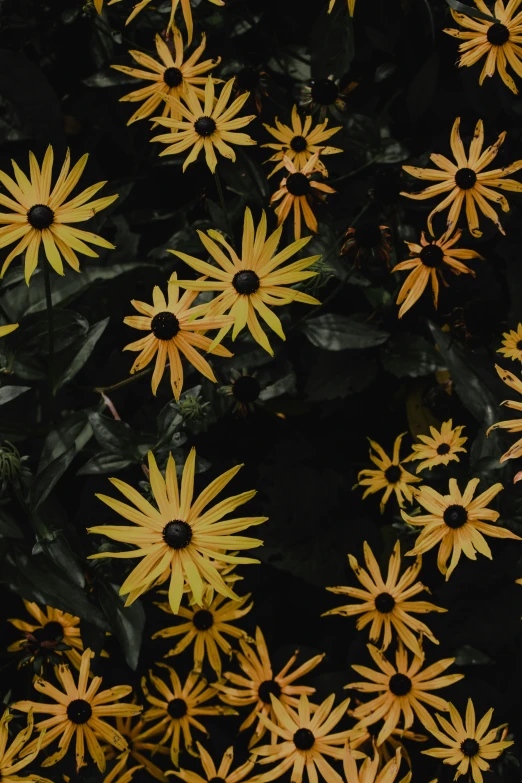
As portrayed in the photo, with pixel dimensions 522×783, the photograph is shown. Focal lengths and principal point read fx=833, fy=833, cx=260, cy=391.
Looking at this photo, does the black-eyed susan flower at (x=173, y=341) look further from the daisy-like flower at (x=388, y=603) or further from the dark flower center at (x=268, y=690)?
the dark flower center at (x=268, y=690)

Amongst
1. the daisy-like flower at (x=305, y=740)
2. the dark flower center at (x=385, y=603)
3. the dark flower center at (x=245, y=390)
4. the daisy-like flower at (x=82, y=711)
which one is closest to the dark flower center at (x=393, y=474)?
the dark flower center at (x=385, y=603)

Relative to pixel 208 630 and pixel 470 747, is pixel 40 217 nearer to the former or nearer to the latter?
pixel 208 630

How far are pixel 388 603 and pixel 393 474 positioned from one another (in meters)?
0.28

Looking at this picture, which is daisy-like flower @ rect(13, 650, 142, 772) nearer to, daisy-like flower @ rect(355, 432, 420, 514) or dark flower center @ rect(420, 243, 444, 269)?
daisy-like flower @ rect(355, 432, 420, 514)

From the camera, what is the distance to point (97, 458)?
157 cm

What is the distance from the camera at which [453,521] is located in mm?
1465

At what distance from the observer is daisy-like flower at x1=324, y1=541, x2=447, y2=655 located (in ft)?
5.33

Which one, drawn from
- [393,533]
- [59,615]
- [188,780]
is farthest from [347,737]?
[59,615]

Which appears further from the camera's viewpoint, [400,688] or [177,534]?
[400,688]

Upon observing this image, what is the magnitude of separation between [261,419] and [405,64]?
35.1 inches

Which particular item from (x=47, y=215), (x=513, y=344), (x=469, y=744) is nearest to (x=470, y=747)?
(x=469, y=744)

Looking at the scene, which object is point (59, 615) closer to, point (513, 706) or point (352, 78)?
point (513, 706)

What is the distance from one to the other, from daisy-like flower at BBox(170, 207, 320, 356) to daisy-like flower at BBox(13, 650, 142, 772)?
69cm

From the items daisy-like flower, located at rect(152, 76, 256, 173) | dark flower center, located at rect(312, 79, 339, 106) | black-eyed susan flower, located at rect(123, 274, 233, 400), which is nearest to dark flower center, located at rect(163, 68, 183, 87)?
daisy-like flower, located at rect(152, 76, 256, 173)
